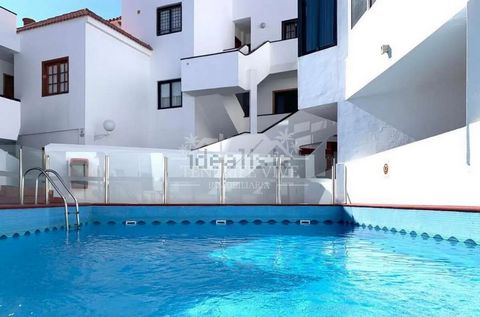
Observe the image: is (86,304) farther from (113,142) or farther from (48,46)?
(48,46)

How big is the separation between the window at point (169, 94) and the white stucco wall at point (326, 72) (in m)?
6.48

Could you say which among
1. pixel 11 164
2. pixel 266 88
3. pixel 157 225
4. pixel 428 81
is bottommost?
pixel 157 225

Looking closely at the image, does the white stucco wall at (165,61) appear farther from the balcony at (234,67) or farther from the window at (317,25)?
the window at (317,25)

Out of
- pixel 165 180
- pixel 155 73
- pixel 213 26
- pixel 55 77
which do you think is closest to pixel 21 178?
pixel 165 180

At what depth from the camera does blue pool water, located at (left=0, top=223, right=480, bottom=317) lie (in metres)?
3.46

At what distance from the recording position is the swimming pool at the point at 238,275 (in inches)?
137

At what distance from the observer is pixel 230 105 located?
18203 mm

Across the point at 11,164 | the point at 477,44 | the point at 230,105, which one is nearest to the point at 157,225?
the point at 11,164

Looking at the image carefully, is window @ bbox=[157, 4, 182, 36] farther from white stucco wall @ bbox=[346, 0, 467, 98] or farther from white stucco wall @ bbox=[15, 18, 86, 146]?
white stucco wall @ bbox=[346, 0, 467, 98]

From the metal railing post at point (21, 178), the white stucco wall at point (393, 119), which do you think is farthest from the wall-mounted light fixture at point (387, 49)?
the metal railing post at point (21, 178)

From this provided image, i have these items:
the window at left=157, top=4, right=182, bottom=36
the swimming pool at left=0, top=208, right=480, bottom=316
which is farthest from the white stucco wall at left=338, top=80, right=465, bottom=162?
the window at left=157, top=4, right=182, bottom=36

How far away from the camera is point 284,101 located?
1906 cm

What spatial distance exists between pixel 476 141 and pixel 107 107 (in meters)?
13.0

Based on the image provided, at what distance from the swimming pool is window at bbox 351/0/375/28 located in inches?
232
